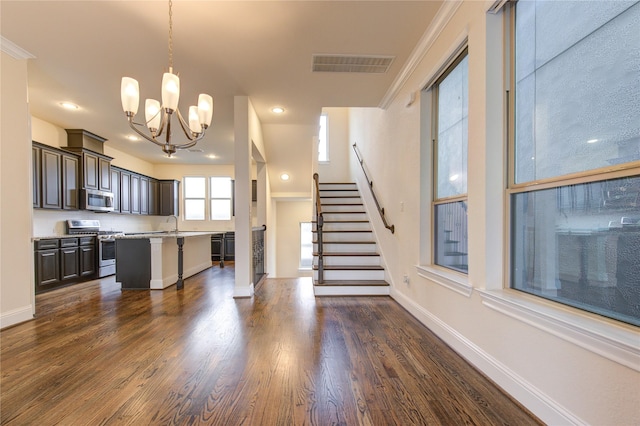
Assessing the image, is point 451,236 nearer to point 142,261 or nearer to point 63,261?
point 142,261

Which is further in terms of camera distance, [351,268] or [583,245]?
[351,268]

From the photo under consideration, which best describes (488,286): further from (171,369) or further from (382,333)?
(171,369)

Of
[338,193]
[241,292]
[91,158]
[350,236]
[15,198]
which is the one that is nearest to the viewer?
[15,198]

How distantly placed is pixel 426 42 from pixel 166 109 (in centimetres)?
243

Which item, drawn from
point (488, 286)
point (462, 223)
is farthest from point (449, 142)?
point (488, 286)

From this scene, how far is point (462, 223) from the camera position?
246 centimetres

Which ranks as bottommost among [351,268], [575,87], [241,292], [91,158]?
[241,292]

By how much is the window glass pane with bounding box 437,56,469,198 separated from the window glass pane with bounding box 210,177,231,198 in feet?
23.3

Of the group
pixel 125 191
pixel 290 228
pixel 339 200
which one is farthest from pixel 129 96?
pixel 290 228

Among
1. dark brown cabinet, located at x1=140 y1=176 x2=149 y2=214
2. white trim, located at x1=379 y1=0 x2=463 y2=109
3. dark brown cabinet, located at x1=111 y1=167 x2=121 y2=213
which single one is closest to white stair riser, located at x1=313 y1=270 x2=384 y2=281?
white trim, located at x1=379 y1=0 x2=463 y2=109

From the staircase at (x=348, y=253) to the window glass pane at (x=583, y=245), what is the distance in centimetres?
245

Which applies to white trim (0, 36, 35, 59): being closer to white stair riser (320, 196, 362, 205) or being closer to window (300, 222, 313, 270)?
white stair riser (320, 196, 362, 205)

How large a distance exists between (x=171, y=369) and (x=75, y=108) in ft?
14.9

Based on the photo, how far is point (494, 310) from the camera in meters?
1.83
